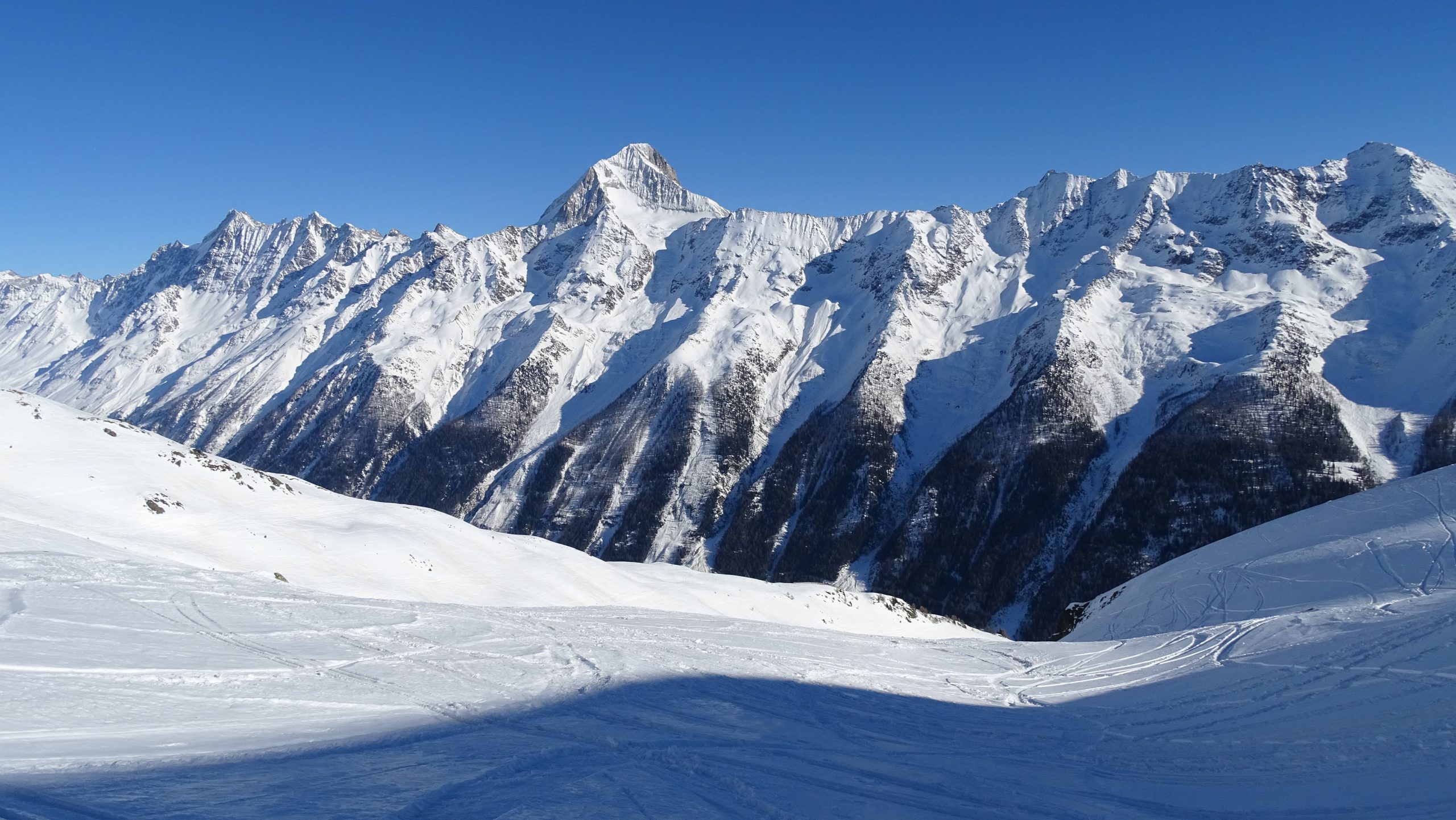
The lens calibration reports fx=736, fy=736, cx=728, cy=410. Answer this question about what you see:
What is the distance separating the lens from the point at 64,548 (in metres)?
20.0

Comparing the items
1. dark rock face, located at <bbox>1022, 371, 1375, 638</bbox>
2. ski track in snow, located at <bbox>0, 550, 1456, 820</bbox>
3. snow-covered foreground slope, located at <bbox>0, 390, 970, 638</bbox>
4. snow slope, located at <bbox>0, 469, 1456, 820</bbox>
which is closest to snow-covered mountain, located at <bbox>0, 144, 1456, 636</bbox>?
dark rock face, located at <bbox>1022, 371, 1375, 638</bbox>

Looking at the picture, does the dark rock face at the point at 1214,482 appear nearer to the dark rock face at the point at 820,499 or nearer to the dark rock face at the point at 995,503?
the dark rock face at the point at 995,503

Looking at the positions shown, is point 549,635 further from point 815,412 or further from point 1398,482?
point 815,412

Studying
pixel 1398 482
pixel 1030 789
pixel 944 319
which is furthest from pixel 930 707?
pixel 944 319

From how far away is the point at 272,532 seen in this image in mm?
29203

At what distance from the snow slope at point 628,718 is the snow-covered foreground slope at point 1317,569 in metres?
5.56

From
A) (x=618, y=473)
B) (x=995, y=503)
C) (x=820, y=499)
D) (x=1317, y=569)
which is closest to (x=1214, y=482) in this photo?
(x=995, y=503)

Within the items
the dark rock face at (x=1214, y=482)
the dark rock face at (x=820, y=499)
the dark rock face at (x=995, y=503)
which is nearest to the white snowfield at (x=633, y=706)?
the dark rock face at (x=1214, y=482)

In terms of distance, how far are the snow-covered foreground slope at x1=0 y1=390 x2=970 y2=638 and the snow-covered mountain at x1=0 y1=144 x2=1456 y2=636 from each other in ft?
207

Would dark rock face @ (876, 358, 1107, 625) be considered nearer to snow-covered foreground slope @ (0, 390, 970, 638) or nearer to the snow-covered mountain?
the snow-covered mountain

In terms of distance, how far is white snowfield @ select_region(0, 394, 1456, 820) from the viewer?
315 inches

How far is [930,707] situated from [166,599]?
16635 mm

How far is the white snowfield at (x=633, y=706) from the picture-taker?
26.2 ft

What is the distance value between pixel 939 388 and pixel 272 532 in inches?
4461
